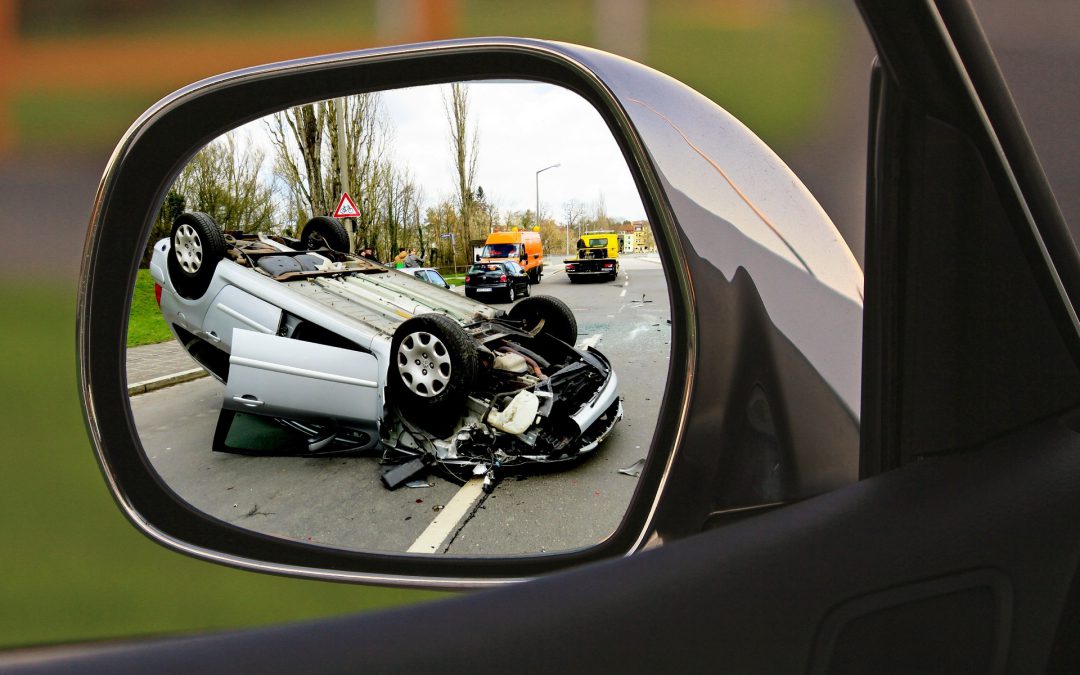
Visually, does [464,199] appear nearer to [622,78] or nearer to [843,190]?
[622,78]

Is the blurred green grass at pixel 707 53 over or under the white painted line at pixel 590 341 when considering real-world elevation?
over

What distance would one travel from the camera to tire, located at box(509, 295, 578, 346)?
6.03 m

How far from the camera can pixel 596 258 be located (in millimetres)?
2736

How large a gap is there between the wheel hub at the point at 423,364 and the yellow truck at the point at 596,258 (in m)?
1.15

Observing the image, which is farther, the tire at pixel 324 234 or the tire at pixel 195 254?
the tire at pixel 324 234

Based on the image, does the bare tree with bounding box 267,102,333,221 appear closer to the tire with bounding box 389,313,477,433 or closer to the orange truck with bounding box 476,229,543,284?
the orange truck with bounding box 476,229,543,284

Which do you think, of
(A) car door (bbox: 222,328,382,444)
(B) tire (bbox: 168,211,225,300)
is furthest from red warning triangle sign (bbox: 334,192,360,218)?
(A) car door (bbox: 222,328,382,444)

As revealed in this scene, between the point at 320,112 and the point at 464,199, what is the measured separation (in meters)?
0.95

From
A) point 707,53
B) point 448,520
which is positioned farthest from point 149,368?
point 707,53

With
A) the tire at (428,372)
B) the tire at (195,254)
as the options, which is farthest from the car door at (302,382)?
the tire at (195,254)

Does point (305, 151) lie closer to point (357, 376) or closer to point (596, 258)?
point (596, 258)

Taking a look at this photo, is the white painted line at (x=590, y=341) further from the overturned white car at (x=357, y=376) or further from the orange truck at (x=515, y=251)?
the orange truck at (x=515, y=251)

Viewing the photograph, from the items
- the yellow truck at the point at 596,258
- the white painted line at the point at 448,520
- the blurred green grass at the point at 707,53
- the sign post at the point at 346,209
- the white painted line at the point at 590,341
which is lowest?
the white painted line at the point at 448,520

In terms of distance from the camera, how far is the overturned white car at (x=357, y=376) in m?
3.69
